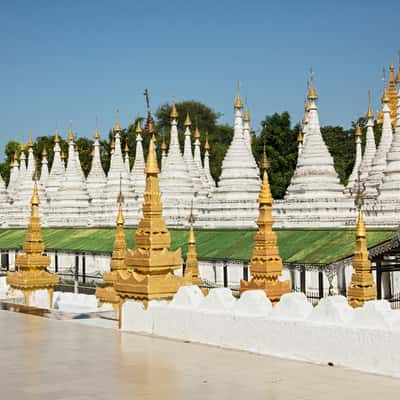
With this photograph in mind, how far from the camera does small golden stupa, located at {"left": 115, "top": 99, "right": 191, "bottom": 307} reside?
14.0 m

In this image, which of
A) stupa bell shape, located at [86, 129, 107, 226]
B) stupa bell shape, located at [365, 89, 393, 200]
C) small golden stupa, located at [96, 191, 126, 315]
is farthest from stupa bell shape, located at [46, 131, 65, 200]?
small golden stupa, located at [96, 191, 126, 315]

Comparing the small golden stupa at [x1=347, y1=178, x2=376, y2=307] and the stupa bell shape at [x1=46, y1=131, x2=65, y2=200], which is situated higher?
the stupa bell shape at [x1=46, y1=131, x2=65, y2=200]

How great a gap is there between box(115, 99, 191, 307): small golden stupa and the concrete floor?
3.78 feet

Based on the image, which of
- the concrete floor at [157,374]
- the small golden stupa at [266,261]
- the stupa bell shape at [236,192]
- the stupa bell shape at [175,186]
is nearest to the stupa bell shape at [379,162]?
the stupa bell shape at [236,192]

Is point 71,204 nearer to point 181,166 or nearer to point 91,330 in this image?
point 181,166

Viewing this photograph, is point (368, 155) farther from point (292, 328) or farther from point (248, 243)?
point (292, 328)

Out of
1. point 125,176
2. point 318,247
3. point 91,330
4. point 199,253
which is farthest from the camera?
point 125,176

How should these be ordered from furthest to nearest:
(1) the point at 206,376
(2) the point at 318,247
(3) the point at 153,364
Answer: (2) the point at 318,247
(3) the point at 153,364
(1) the point at 206,376

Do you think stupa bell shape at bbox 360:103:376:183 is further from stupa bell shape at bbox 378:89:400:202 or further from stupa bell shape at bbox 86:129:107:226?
stupa bell shape at bbox 86:129:107:226

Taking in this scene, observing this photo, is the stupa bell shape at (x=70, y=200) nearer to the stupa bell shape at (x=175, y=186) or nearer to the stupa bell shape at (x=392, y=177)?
the stupa bell shape at (x=175, y=186)

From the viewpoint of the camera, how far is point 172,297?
554 inches

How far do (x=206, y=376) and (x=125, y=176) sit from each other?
36450 millimetres

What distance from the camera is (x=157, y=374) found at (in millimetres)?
9977

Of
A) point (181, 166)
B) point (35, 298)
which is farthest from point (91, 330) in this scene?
point (181, 166)
